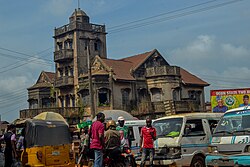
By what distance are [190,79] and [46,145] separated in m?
41.3

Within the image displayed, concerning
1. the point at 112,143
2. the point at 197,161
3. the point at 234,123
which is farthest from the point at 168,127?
the point at 112,143

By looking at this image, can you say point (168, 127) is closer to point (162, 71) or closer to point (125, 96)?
point (125, 96)

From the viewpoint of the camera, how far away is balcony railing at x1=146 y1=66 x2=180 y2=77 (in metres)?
48.5

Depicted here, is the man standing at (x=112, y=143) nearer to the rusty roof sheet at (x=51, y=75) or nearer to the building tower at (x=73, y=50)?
the building tower at (x=73, y=50)

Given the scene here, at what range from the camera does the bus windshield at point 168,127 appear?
555 inches

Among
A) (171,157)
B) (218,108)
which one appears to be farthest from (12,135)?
(218,108)

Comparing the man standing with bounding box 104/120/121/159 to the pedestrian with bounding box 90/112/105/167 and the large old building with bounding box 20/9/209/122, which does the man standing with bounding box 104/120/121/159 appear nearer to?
the pedestrian with bounding box 90/112/105/167

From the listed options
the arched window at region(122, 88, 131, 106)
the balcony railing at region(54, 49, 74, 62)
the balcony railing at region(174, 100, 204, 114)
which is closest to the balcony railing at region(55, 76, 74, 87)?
the balcony railing at region(54, 49, 74, 62)

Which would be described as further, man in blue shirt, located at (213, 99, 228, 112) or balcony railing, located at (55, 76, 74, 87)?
balcony railing, located at (55, 76, 74, 87)

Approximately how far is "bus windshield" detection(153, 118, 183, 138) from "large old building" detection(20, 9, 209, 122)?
94.1 feet

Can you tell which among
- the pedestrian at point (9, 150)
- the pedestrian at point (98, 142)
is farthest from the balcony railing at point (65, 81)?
the pedestrian at point (98, 142)

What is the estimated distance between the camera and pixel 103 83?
45594 millimetres

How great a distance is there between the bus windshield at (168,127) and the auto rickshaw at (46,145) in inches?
135

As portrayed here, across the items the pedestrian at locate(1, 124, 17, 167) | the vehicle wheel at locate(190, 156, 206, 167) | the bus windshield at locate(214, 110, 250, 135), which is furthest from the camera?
the pedestrian at locate(1, 124, 17, 167)
